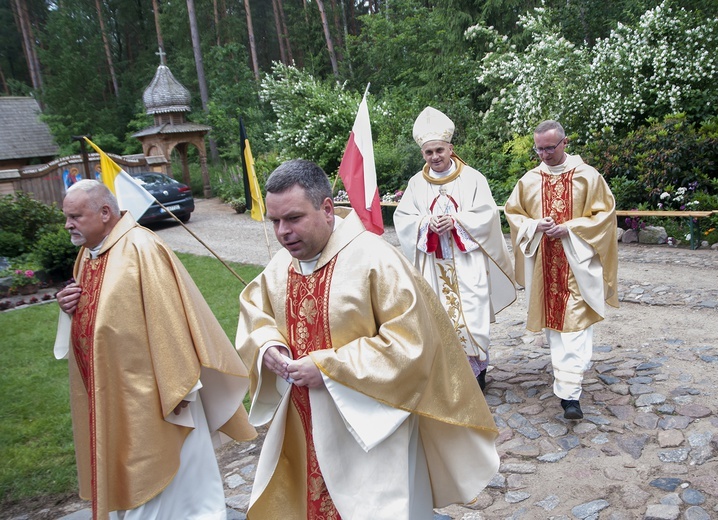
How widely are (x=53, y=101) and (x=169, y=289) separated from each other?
105 feet

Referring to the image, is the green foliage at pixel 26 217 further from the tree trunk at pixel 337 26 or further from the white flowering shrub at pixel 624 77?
the tree trunk at pixel 337 26

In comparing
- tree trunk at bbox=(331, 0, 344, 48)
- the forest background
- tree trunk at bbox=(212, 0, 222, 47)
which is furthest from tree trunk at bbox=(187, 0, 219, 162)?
tree trunk at bbox=(331, 0, 344, 48)

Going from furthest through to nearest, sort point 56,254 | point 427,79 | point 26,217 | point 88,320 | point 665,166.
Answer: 1. point 427,79
2. point 26,217
3. point 56,254
4. point 665,166
5. point 88,320

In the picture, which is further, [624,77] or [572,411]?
[624,77]

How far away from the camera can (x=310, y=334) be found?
2688 mm

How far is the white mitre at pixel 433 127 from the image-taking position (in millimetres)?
5348

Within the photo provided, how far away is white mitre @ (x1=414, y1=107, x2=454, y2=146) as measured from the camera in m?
5.35

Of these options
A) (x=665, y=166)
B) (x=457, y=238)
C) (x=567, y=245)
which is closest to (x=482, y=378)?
(x=457, y=238)

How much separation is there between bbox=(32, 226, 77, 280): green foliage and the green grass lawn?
1.70 metres

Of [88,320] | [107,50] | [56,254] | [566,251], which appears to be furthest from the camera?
[107,50]

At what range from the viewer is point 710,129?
1092 centimetres

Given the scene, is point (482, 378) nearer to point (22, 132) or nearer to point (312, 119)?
point (312, 119)

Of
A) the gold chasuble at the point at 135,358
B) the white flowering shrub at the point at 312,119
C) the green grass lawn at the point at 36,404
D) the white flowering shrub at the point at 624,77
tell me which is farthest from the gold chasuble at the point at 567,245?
the white flowering shrub at the point at 312,119

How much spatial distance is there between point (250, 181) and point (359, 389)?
3639mm
